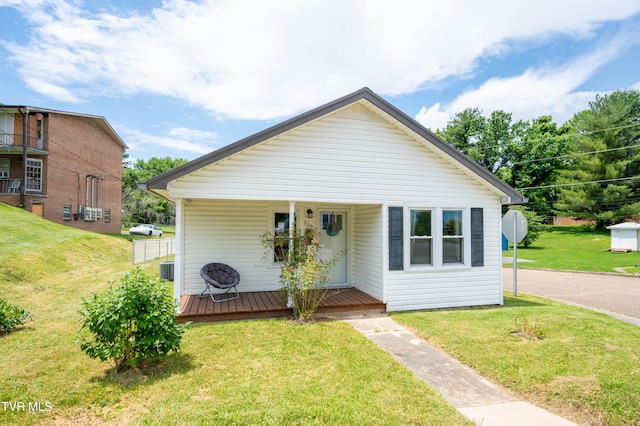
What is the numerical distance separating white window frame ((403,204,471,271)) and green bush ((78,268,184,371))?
510 cm

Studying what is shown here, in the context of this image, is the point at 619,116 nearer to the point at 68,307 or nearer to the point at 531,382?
the point at 531,382

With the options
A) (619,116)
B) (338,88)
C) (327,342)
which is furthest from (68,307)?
(619,116)

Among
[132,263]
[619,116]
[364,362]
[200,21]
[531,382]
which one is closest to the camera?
[531,382]

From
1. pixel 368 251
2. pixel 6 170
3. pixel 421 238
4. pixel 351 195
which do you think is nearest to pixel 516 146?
pixel 421 238

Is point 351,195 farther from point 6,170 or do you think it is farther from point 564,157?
point 564,157

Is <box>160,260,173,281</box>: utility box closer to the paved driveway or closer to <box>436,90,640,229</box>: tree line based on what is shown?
the paved driveway

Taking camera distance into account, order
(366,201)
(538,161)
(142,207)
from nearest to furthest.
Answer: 1. (366,201)
2. (538,161)
3. (142,207)

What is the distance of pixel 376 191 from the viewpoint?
7418mm

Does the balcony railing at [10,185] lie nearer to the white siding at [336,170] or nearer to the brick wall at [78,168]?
the brick wall at [78,168]

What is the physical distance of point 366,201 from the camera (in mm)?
7340

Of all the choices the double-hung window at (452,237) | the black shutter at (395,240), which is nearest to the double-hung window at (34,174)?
the black shutter at (395,240)

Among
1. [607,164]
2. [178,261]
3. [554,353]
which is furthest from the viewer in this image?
[607,164]

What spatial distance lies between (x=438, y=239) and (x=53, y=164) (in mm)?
24816

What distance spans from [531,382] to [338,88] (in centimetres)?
1190
